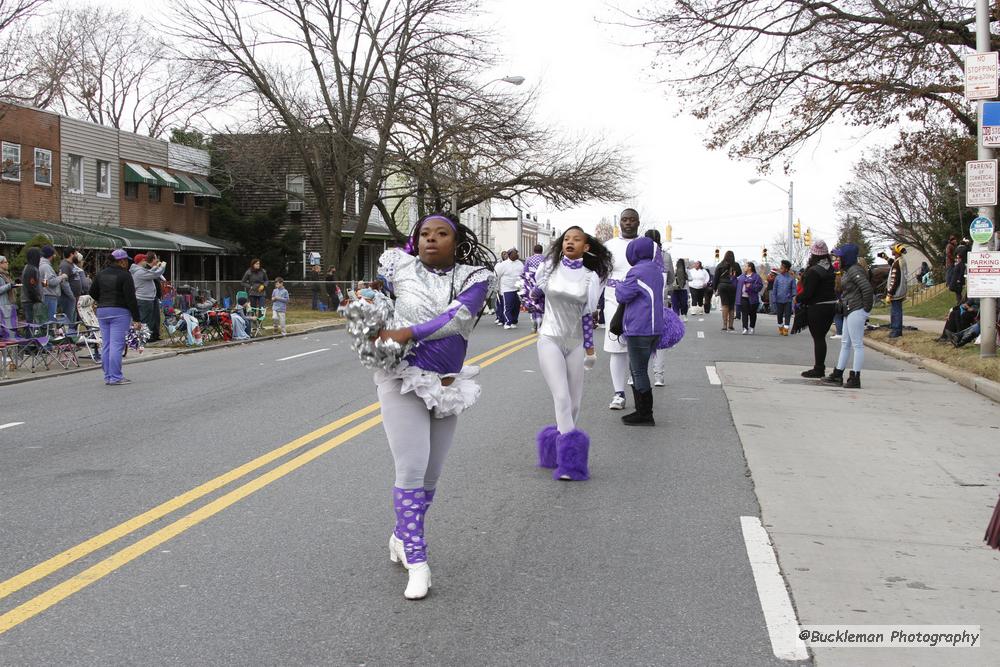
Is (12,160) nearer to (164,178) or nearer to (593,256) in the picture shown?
(164,178)

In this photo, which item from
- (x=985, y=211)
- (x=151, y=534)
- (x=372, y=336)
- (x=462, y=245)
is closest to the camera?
(x=372, y=336)

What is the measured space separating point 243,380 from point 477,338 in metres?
7.53

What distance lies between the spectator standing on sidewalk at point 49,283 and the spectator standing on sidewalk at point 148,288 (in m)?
1.43

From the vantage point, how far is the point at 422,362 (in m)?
4.66

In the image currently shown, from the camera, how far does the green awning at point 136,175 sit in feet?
122

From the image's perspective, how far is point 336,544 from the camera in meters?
5.45

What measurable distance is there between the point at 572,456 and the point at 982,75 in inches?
431

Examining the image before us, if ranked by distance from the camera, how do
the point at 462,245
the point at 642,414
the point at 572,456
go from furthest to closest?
1. the point at 642,414
2. the point at 572,456
3. the point at 462,245

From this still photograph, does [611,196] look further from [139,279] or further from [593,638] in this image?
[593,638]

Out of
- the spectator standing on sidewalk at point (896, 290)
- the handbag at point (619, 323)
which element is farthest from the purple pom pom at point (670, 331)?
the spectator standing on sidewalk at point (896, 290)

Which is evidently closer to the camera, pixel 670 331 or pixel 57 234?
pixel 670 331

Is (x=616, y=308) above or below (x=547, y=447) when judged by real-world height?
above

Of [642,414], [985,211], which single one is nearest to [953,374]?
[985,211]

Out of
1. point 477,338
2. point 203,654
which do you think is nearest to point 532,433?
point 203,654
